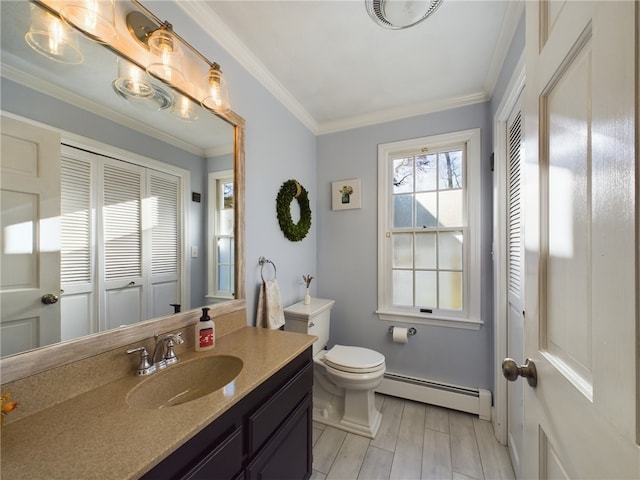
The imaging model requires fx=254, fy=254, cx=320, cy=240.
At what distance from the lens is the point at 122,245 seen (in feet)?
3.24

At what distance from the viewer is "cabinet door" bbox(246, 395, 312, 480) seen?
0.93m

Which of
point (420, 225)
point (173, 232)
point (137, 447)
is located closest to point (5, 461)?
point (137, 447)

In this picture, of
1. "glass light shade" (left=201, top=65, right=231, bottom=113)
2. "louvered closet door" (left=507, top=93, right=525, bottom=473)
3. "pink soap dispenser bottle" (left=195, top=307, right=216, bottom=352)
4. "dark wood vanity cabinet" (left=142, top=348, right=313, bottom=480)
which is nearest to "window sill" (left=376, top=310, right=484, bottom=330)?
"louvered closet door" (left=507, top=93, right=525, bottom=473)

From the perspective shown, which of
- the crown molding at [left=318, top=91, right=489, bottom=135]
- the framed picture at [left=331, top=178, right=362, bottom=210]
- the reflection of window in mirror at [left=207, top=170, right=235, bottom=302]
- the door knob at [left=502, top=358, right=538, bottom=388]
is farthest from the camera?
the framed picture at [left=331, top=178, right=362, bottom=210]

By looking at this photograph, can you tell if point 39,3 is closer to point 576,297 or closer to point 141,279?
point 141,279

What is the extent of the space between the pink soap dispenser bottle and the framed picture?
1.58 m

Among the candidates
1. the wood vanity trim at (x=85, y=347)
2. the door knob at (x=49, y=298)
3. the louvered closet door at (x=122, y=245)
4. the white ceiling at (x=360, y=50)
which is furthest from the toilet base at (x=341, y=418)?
the white ceiling at (x=360, y=50)

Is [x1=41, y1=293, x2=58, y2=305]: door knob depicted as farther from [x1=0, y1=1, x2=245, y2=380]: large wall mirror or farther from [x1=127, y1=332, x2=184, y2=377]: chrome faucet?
[x1=127, y1=332, x2=184, y2=377]: chrome faucet

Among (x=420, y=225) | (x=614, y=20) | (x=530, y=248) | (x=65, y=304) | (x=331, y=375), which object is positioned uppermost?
(x=614, y=20)

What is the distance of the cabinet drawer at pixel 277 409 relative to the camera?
2.93 feet

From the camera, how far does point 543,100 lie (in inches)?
25.8

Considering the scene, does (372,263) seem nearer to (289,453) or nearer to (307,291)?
(307,291)

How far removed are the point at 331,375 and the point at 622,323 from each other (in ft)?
5.48

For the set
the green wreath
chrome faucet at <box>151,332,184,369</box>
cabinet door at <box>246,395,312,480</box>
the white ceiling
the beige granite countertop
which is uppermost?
the white ceiling
